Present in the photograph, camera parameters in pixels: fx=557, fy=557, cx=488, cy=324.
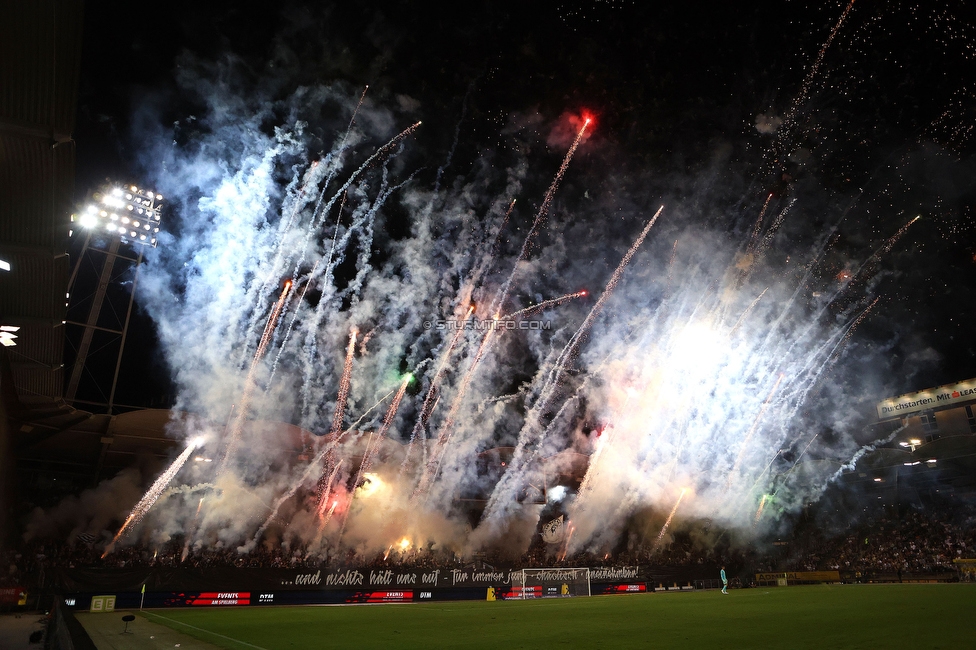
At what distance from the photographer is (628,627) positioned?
13422mm

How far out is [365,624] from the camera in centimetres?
1520

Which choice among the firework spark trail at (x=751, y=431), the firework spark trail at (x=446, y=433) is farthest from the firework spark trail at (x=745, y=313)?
the firework spark trail at (x=446, y=433)

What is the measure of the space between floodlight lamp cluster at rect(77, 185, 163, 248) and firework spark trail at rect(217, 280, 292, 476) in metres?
7.20

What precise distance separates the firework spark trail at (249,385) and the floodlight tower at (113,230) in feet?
18.9

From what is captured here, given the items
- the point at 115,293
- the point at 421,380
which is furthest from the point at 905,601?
the point at 115,293

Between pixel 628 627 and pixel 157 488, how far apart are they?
27288 mm

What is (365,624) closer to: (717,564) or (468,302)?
(468,302)

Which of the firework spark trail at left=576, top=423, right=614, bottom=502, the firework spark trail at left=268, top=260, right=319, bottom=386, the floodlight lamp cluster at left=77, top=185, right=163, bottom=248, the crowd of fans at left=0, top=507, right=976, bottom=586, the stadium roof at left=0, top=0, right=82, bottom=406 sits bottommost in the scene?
the crowd of fans at left=0, top=507, right=976, bottom=586

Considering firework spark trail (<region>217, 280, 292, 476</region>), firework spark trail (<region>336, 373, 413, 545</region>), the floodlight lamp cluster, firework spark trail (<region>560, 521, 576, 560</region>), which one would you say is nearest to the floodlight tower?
the floodlight lamp cluster

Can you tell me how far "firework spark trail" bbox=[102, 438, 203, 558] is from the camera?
29406mm

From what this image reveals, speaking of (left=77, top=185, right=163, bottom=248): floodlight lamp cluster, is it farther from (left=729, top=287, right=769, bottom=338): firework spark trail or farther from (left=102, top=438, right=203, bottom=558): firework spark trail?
(left=729, top=287, right=769, bottom=338): firework spark trail

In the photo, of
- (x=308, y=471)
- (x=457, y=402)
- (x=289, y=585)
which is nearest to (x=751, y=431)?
(x=457, y=402)

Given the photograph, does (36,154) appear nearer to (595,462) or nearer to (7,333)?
(7,333)

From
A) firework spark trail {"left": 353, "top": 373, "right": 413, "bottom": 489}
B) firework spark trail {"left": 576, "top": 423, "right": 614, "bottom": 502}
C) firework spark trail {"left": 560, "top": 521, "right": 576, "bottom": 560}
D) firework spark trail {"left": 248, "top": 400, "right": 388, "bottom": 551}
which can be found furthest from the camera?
firework spark trail {"left": 560, "top": 521, "right": 576, "bottom": 560}
